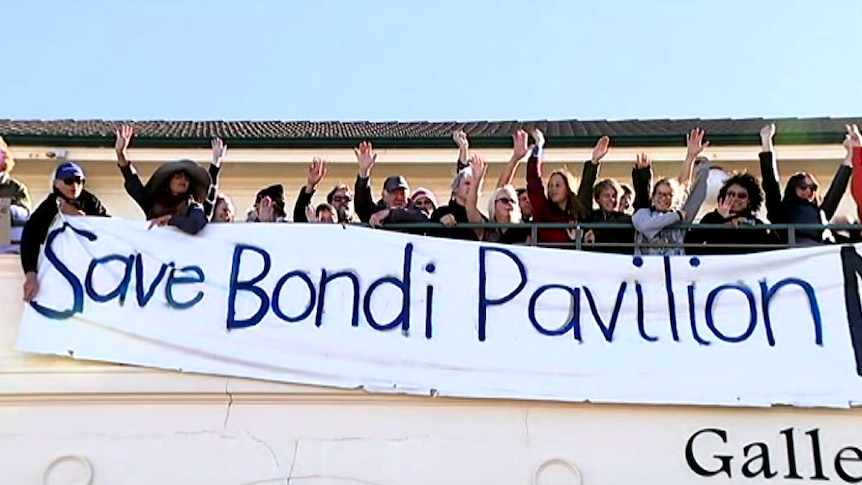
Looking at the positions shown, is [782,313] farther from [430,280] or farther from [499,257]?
[430,280]

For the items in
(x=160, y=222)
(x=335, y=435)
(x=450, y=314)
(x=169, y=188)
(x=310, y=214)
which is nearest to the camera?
(x=335, y=435)

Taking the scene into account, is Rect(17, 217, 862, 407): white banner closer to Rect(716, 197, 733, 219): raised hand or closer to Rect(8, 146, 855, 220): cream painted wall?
Rect(716, 197, 733, 219): raised hand

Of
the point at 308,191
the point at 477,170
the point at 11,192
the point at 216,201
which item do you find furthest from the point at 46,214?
the point at 477,170

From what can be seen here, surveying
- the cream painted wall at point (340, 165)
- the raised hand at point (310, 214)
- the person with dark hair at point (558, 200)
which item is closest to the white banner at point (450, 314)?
the person with dark hair at point (558, 200)

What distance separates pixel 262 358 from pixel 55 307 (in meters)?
1.34

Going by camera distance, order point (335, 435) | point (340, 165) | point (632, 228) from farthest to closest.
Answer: point (340, 165) < point (632, 228) < point (335, 435)

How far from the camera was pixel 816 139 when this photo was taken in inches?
417

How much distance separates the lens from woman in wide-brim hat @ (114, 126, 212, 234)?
6.51 metres

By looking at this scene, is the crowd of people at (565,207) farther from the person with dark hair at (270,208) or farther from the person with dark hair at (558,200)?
the person with dark hair at (270,208)

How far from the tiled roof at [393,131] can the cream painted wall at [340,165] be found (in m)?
0.11

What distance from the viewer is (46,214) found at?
6.34 metres

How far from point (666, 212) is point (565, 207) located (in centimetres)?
66

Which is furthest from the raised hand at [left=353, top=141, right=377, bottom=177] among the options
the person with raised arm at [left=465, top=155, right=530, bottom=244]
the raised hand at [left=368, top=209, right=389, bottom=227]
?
the person with raised arm at [left=465, top=155, right=530, bottom=244]

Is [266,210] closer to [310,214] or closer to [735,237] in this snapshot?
[310,214]
